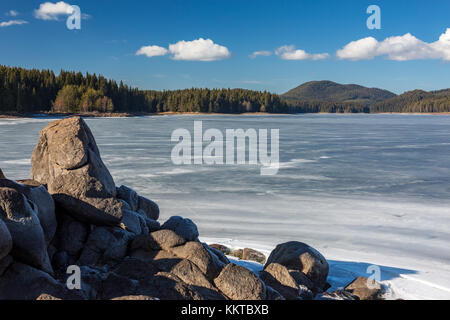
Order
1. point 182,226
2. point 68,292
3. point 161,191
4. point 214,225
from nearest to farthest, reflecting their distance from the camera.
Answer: point 68,292, point 182,226, point 214,225, point 161,191

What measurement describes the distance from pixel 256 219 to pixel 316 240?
75.4 inches

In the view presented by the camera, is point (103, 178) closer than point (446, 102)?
Yes

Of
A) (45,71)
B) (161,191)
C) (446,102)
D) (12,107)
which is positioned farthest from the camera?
(446,102)

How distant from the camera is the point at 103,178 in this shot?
7914mm

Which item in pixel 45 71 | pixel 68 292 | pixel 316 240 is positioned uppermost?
pixel 45 71

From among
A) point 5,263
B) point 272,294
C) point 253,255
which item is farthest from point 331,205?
point 5,263

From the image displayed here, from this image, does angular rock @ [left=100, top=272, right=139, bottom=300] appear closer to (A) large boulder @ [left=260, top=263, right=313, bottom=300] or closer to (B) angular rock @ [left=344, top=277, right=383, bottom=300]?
(A) large boulder @ [left=260, top=263, right=313, bottom=300]

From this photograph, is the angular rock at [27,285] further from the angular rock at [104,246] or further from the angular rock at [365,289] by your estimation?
the angular rock at [365,289]

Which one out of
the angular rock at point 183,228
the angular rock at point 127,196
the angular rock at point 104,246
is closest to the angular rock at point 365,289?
the angular rock at point 183,228

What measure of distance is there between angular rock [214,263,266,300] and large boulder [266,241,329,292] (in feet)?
5.83

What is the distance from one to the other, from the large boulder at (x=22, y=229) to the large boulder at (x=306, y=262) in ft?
12.7

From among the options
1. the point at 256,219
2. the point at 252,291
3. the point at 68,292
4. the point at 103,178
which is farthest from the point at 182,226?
the point at 256,219

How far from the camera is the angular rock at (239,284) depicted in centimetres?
537
